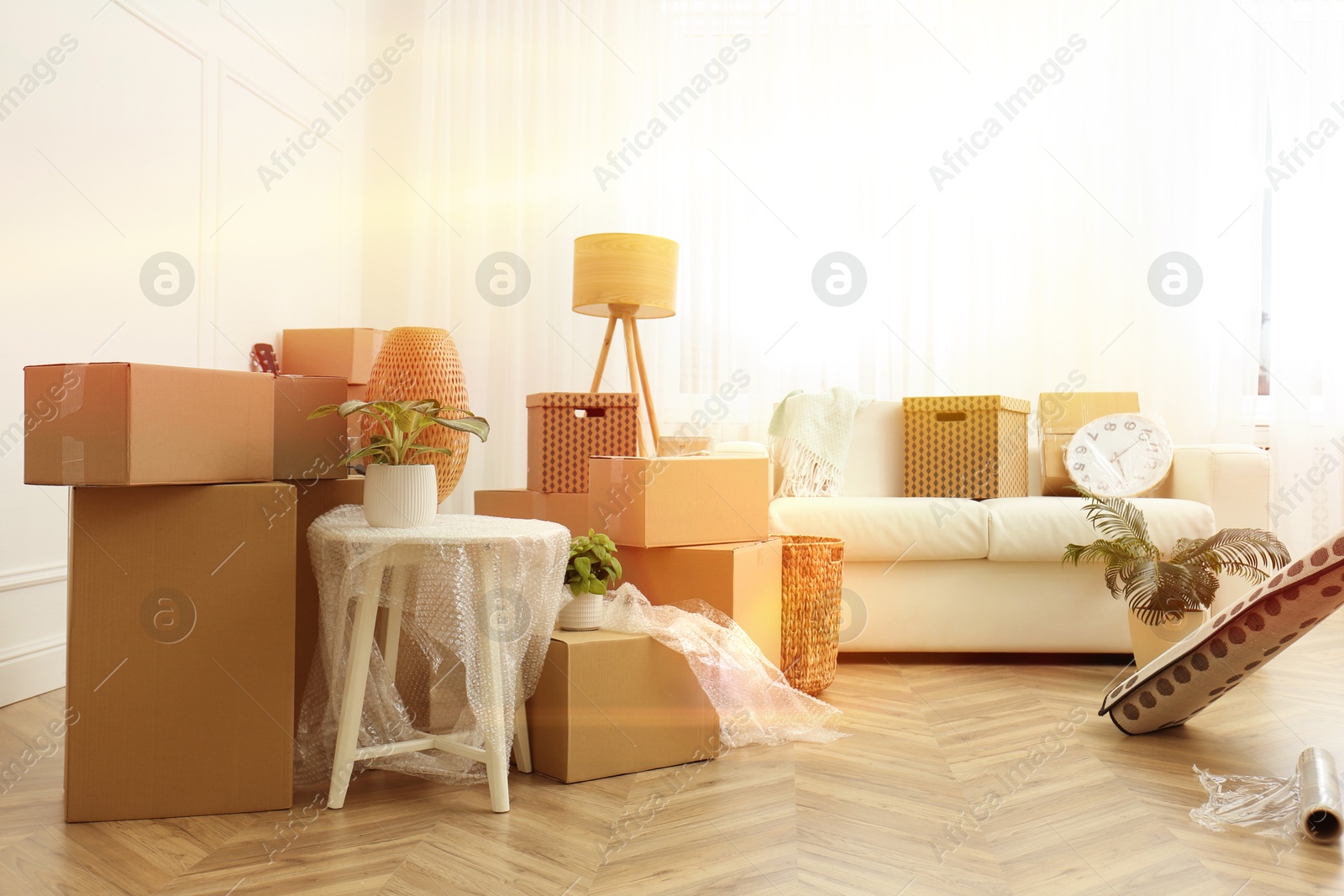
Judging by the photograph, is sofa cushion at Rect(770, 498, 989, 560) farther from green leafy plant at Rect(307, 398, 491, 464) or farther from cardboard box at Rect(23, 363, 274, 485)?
cardboard box at Rect(23, 363, 274, 485)

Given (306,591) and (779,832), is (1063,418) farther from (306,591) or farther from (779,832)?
(306,591)

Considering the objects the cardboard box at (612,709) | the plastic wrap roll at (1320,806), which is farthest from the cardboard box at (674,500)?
the plastic wrap roll at (1320,806)

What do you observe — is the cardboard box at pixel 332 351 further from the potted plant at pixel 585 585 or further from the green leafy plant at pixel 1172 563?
the green leafy plant at pixel 1172 563

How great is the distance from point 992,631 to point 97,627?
6.94 feet

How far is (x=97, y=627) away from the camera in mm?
1412

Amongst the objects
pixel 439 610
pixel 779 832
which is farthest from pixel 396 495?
pixel 779 832

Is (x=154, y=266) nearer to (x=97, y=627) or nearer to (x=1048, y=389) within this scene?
(x=97, y=627)

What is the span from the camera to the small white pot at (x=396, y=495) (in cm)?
152

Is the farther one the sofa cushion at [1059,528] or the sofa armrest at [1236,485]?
the sofa armrest at [1236,485]

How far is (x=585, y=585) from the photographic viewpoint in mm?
1724

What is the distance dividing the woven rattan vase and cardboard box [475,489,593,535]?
0.41m

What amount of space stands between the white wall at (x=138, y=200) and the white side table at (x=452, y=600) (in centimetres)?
118

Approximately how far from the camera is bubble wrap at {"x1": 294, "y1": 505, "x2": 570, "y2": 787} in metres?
1.43

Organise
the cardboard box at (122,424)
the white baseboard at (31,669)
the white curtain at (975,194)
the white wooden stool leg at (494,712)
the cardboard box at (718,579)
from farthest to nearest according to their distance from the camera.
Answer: the white curtain at (975,194) < the white baseboard at (31,669) < the cardboard box at (718,579) < the white wooden stool leg at (494,712) < the cardboard box at (122,424)
